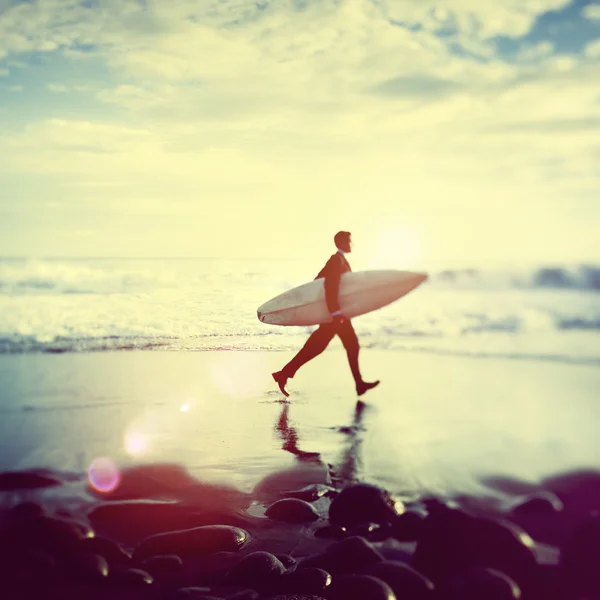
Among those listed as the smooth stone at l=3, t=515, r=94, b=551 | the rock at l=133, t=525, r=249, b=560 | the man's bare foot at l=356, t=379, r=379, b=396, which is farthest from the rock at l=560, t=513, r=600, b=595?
the man's bare foot at l=356, t=379, r=379, b=396

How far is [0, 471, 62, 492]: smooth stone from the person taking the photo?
4664 millimetres

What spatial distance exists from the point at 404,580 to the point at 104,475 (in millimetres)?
2598

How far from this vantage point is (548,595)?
3480 millimetres

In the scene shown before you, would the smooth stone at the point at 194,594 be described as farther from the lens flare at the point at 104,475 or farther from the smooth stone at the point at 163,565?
the lens flare at the point at 104,475

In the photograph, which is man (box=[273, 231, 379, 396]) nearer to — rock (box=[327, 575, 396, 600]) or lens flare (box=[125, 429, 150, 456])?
lens flare (box=[125, 429, 150, 456])

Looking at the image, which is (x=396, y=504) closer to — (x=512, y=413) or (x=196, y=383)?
(x=512, y=413)

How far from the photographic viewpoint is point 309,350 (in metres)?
6.51

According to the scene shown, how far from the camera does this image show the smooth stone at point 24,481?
4.66m

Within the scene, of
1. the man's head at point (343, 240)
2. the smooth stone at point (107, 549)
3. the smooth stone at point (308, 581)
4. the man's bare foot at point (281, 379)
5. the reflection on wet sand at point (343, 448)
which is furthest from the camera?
the man's bare foot at point (281, 379)

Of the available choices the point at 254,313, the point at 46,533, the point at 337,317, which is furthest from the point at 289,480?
the point at 254,313

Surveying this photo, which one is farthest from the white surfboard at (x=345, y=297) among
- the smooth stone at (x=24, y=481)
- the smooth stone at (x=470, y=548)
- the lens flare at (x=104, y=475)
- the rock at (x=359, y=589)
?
the rock at (x=359, y=589)

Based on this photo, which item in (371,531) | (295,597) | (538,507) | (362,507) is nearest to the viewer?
(295,597)

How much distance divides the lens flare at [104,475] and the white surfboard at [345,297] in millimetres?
2579

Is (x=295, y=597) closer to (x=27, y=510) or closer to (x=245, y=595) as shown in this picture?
(x=245, y=595)
